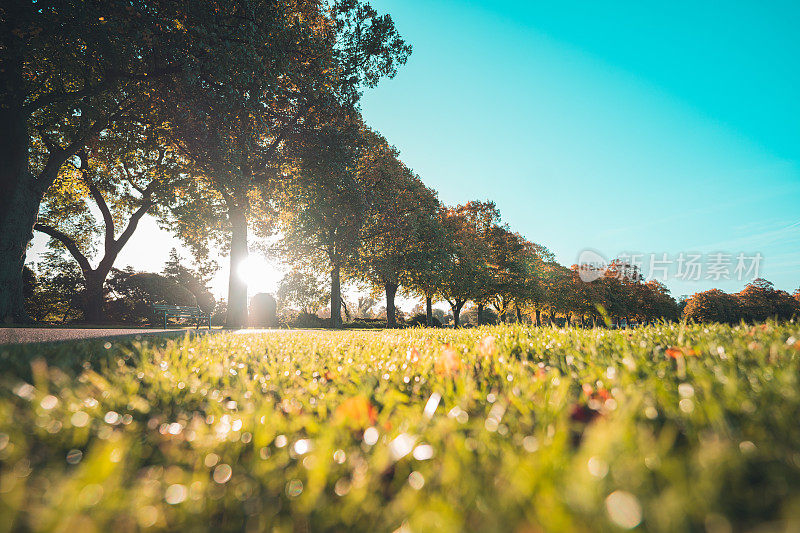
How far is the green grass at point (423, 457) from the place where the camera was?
0.76 metres

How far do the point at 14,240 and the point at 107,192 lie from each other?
11531 millimetres

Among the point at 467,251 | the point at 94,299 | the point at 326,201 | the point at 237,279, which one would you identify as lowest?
the point at 94,299

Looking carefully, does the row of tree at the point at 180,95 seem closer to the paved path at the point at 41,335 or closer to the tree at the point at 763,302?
the paved path at the point at 41,335

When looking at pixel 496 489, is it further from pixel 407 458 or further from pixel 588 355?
pixel 588 355

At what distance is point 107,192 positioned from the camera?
19984 millimetres

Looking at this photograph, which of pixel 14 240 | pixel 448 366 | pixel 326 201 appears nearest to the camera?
pixel 448 366

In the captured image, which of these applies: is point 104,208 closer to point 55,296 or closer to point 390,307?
point 55,296

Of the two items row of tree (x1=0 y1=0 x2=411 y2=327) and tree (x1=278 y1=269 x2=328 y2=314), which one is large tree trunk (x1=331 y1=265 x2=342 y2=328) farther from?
row of tree (x1=0 y1=0 x2=411 y2=327)

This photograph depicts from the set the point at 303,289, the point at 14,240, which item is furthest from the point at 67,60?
the point at 303,289

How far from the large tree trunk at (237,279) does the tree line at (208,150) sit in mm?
61

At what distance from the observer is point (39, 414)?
146 centimetres

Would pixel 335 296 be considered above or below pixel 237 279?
below

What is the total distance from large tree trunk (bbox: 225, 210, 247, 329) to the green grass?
14.4m

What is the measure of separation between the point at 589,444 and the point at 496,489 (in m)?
0.26
